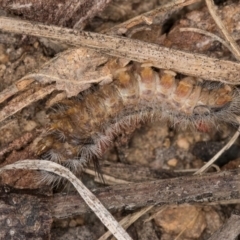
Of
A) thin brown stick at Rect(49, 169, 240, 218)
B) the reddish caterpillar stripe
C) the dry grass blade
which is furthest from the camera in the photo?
the reddish caterpillar stripe

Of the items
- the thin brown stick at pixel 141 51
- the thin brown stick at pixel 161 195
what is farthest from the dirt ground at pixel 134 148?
the thin brown stick at pixel 141 51

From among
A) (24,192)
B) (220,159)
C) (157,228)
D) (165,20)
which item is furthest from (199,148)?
(24,192)

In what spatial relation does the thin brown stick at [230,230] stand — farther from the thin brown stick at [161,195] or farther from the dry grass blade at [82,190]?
the dry grass blade at [82,190]

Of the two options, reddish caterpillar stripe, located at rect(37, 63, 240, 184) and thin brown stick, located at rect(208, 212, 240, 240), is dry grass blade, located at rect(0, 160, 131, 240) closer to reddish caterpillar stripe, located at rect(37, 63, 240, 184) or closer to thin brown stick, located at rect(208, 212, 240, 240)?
reddish caterpillar stripe, located at rect(37, 63, 240, 184)

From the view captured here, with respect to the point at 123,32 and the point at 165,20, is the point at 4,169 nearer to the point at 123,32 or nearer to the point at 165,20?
the point at 123,32

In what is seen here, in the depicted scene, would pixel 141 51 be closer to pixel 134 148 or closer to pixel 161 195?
pixel 134 148

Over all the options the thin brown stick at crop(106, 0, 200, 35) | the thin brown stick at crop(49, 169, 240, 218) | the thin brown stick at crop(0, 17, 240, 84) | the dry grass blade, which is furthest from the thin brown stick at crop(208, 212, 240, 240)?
the thin brown stick at crop(106, 0, 200, 35)

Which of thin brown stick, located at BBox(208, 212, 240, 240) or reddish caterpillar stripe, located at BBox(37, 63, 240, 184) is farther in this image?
reddish caterpillar stripe, located at BBox(37, 63, 240, 184)

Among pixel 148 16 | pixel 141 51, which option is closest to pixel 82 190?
pixel 141 51
